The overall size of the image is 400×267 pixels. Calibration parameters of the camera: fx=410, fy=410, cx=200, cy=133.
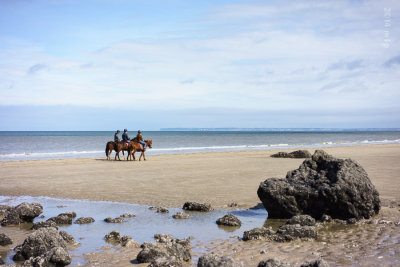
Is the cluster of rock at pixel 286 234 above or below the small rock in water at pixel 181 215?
above

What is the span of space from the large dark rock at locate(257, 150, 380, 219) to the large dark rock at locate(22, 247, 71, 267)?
5.20 metres

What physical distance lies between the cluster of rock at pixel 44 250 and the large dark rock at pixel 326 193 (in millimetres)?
5053

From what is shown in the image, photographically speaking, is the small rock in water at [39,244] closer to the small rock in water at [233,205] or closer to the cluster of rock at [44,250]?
the cluster of rock at [44,250]

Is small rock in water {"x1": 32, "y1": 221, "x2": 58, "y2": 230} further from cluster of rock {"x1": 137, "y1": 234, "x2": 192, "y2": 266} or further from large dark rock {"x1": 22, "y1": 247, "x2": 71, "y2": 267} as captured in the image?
cluster of rock {"x1": 137, "y1": 234, "x2": 192, "y2": 266}

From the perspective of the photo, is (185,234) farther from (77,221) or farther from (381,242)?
(381,242)

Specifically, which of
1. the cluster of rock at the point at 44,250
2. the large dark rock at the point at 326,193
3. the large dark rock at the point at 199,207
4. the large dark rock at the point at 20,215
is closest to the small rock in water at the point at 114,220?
the large dark rock at the point at 20,215

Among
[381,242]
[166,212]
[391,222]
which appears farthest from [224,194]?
[381,242]

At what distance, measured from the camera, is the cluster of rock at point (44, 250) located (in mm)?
6449

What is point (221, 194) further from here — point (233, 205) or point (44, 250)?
point (44, 250)

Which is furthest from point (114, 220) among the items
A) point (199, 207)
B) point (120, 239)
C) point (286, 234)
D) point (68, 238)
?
point (286, 234)

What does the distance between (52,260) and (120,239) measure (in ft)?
5.73

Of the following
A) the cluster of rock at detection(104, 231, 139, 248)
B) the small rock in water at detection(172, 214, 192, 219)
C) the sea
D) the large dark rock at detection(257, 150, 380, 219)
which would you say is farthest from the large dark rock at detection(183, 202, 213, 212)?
the sea

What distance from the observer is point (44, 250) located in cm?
705

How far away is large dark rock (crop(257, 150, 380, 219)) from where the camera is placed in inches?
377
